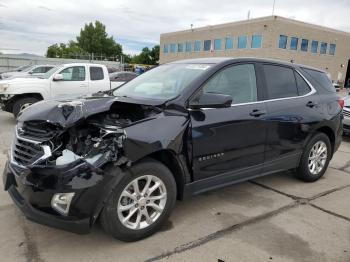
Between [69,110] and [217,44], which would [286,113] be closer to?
[69,110]

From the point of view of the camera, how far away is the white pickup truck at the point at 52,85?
356 inches

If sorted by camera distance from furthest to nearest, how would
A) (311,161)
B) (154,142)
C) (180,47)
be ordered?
1. (180,47)
2. (311,161)
3. (154,142)

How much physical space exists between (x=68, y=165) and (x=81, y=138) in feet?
1.37

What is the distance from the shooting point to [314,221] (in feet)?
12.6

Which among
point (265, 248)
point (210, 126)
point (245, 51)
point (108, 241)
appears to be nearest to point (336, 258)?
point (265, 248)

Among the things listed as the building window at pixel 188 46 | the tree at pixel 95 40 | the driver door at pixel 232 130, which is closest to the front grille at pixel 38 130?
the driver door at pixel 232 130

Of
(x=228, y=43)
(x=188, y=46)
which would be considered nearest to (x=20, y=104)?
(x=228, y=43)

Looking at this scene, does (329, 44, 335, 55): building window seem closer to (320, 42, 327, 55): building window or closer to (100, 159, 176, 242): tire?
(320, 42, 327, 55): building window

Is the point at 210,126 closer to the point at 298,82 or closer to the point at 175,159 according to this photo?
the point at 175,159

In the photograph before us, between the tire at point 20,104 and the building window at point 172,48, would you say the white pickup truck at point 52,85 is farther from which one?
the building window at point 172,48

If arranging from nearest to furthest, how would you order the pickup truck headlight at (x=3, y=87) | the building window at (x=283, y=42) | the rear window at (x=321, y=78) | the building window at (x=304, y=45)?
the rear window at (x=321, y=78) < the pickup truck headlight at (x=3, y=87) < the building window at (x=283, y=42) < the building window at (x=304, y=45)

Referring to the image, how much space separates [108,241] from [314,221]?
2289 millimetres

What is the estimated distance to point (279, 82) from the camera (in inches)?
175

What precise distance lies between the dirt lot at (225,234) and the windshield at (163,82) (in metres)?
1.36
